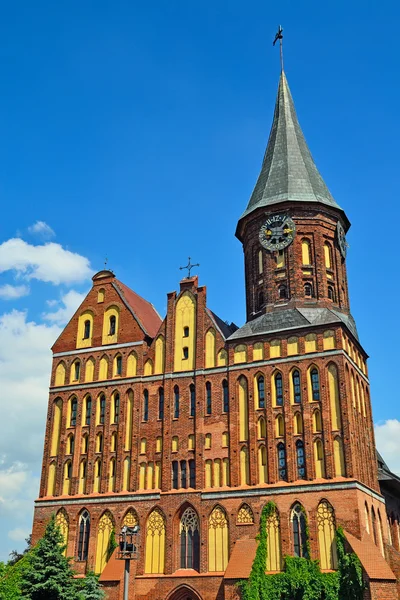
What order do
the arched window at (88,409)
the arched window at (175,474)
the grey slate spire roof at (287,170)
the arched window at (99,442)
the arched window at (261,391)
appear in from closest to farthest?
the arched window at (261,391) → the arched window at (175,474) → the arched window at (99,442) → the arched window at (88,409) → the grey slate spire roof at (287,170)

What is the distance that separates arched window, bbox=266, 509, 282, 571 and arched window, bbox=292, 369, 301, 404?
5875mm

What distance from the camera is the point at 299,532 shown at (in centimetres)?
3428

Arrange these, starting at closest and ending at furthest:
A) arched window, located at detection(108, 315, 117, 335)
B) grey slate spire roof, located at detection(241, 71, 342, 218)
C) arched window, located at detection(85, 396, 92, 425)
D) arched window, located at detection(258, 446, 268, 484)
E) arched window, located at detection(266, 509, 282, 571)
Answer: arched window, located at detection(266, 509, 282, 571) → arched window, located at detection(258, 446, 268, 484) → arched window, located at detection(85, 396, 92, 425) → arched window, located at detection(108, 315, 117, 335) → grey slate spire roof, located at detection(241, 71, 342, 218)

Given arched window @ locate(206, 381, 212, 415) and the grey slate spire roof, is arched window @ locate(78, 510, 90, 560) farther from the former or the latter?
the grey slate spire roof

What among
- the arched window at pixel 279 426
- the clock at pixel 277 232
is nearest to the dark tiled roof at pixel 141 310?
the clock at pixel 277 232

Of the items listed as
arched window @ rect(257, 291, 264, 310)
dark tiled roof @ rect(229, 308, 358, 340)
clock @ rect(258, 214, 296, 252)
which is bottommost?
dark tiled roof @ rect(229, 308, 358, 340)

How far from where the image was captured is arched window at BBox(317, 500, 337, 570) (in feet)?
109

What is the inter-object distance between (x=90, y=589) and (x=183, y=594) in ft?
15.5

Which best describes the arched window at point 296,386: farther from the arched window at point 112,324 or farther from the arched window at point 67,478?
the arched window at point 67,478

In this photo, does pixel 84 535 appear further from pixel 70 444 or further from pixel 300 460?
pixel 300 460

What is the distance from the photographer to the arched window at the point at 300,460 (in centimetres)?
3547

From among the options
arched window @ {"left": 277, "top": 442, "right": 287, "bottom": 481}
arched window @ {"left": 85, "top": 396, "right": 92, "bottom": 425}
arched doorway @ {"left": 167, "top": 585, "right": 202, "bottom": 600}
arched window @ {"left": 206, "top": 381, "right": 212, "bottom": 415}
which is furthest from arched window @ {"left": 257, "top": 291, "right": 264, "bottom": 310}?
arched doorway @ {"left": 167, "top": 585, "right": 202, "bottom": 600}

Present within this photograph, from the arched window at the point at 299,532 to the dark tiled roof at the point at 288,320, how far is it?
9.75m

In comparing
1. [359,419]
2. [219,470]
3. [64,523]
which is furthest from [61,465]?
[359,419]
